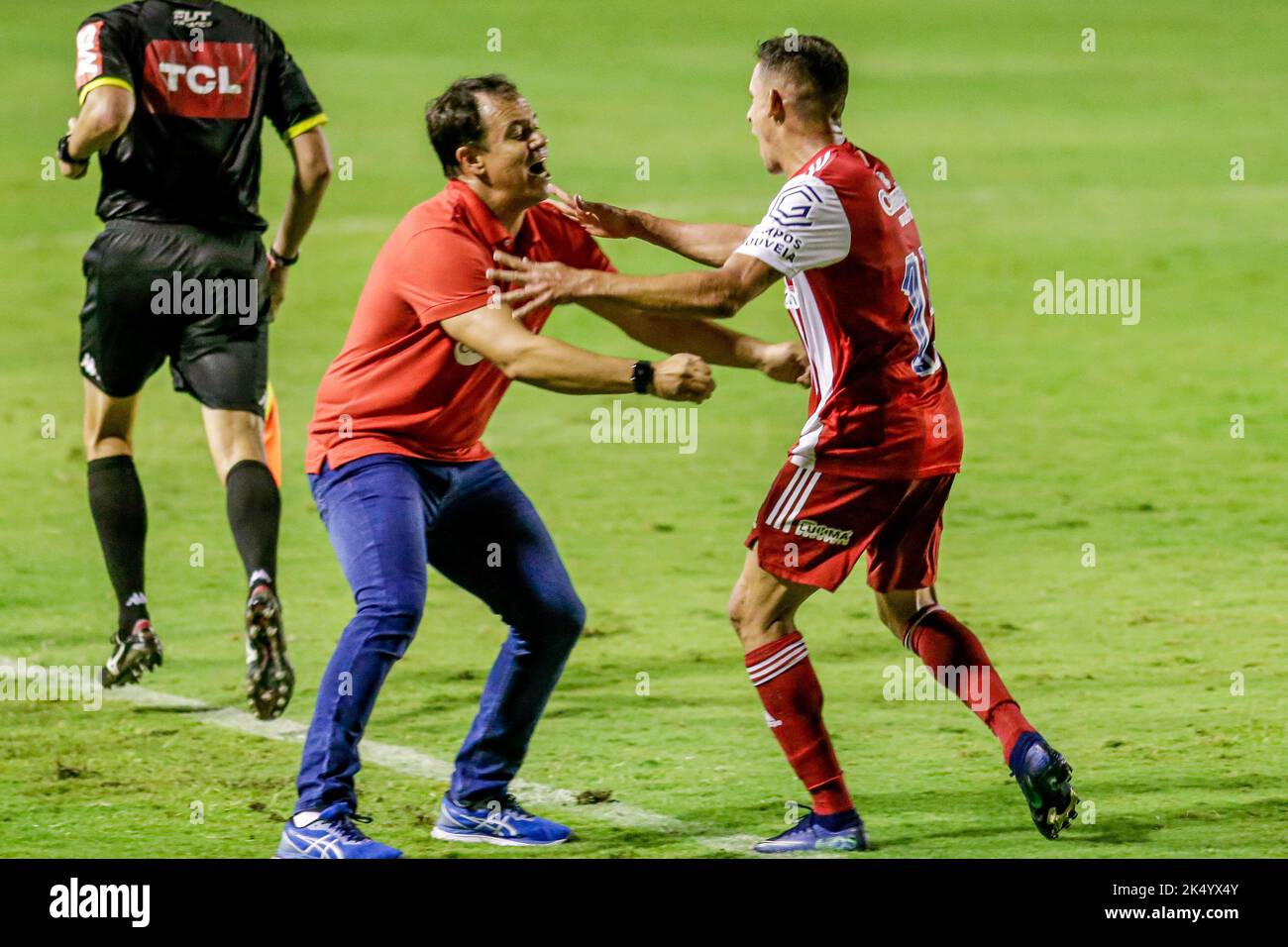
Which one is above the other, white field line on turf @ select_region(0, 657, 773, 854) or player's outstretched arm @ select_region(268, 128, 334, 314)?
player's outstretched arm @ select_region(268, 128, 334, 314)

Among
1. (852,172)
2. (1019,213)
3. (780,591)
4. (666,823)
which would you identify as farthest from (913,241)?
(1019,213)

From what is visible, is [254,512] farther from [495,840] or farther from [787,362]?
[787,362]

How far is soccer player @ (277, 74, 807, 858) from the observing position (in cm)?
622

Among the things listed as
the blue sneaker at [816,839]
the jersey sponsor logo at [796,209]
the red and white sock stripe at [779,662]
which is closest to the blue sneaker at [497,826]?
the blue sneaker at [816,839]

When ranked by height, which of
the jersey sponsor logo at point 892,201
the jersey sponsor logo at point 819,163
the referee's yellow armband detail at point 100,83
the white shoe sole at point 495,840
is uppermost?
the referee's yellow armband detail at point 100,83

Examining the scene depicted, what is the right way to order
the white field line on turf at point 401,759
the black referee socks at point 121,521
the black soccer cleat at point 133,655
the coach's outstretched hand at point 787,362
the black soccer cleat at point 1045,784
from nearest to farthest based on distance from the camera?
the black soccer cleat at point 1045,784 → the coach's outstretched hand at point 787,362 → the white field line on turf at point 401,759 → the black soccer cleat at point 133,655 → the black referee socks at point 121,521

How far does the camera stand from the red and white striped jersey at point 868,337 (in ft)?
21.2

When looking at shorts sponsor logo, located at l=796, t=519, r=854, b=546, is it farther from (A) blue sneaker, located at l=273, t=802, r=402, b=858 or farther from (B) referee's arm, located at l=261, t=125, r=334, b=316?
(B) referee's arm, located at l=261, t=125, r=334, b=316

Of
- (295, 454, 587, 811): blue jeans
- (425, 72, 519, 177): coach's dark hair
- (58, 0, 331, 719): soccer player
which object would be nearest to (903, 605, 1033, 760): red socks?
(295, 454, 587, 811): blue jeans

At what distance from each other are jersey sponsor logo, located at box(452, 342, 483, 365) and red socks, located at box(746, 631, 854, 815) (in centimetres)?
123

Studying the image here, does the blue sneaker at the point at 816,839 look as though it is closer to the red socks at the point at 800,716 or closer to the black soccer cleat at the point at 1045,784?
the red socks at the point at 800,716

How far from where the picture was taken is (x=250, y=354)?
828cm

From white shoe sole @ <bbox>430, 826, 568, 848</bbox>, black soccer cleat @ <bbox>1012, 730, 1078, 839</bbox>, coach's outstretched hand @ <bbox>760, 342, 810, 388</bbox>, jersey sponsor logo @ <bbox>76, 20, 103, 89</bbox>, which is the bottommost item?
white shoe sole @ <bbox>430, 826, 568, 848</bbox>
